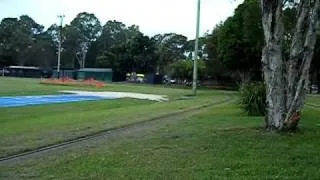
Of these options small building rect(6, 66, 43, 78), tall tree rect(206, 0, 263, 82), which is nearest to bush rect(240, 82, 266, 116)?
tall tree rect(206, 0, 263, 82)

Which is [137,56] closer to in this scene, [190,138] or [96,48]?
[96,48]

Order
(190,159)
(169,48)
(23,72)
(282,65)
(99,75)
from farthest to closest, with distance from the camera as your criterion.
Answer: (169,48) < (23,72) < (99,75) < (282,65) < (190,159)

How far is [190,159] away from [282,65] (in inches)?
→ 239

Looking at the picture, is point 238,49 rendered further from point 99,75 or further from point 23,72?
point 23,72

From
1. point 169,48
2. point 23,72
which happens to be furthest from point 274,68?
point 169,48

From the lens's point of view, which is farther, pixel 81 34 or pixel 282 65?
pixel 81 34

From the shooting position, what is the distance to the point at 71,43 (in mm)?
159125

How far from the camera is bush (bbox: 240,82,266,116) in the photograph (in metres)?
26.1

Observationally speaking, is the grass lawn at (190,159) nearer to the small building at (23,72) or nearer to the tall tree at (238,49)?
the tall tree at (238,49)

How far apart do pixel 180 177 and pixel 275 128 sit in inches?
286

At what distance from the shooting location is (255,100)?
26359 millimetres

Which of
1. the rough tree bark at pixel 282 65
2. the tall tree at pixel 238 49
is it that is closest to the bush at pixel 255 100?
the rough tree bark at pixel 282 65

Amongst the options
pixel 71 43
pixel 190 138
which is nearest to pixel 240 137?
pixel 190 138

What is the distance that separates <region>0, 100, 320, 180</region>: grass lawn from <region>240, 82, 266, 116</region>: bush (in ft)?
31.9
